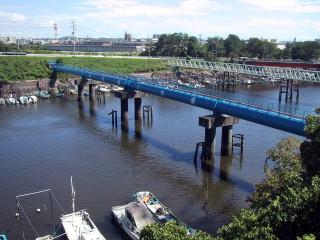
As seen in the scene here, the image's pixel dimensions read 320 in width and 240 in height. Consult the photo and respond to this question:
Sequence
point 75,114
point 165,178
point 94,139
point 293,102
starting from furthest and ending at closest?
point 293,102 → point 75,114 → point 94,139 → point 165,178

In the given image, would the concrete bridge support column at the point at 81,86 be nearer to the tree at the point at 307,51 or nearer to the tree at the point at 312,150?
the tree at the point at 312,150

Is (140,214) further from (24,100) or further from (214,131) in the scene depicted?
(24,100)

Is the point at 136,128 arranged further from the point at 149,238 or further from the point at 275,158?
the point at 149,238

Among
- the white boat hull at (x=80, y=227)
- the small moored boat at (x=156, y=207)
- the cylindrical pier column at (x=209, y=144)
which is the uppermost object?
the cylindrical pier column at (x=209, y=144)

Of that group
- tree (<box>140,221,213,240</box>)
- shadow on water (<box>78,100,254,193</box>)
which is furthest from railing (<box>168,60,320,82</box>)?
tree (<box>140,221,213,240</box>)

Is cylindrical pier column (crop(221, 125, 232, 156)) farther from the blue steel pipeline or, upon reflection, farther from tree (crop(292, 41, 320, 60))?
tree (crop(292, 41, 320, 60))

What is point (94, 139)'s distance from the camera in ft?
135

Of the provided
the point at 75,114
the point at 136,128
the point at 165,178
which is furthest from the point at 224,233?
the point at 75,114

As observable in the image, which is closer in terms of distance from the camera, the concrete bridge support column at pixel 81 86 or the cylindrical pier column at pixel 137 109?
the cylindrical pier column at pixel 137 109

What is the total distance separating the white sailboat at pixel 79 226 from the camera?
65.5 feet

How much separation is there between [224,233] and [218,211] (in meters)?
13.3

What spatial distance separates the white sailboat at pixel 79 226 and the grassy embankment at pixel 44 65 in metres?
56.1

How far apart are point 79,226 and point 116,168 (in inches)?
429

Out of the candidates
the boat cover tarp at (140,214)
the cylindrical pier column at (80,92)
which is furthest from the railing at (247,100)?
the cylindrical pier column at (80,92)
